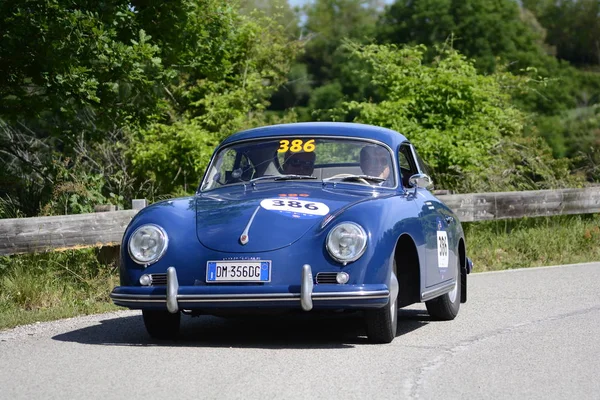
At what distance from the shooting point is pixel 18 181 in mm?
14484

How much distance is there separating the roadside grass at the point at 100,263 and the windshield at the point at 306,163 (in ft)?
6.25

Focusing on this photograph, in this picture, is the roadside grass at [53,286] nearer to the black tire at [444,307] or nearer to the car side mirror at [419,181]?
the black tire at [444,307]

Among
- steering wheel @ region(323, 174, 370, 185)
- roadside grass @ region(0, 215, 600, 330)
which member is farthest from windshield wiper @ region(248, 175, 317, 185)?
roadside grass @ region(0, 215, 600, 330)

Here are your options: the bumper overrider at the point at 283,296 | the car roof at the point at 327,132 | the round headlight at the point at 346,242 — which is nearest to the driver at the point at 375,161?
the car roof at the point at 327,132

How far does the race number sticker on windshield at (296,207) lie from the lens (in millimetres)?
7422

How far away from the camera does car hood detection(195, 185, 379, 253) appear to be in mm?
7258

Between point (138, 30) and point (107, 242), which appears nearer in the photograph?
point (107, 242)

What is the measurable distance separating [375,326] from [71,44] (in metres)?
6.74

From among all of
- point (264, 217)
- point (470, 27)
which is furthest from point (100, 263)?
point (470, 27)

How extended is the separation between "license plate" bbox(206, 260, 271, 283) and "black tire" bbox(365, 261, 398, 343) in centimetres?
78

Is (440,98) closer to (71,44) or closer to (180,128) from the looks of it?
(180,128)

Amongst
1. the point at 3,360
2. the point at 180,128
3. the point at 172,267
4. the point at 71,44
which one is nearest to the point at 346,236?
the point at 172,267

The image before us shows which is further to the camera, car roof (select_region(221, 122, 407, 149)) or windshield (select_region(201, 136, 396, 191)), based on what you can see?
car roof (select_region(221, 122, 407, 149))

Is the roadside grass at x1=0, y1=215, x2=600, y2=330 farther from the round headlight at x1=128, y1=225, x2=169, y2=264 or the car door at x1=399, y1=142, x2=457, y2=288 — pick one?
the car door at x1=399, y1=142, x2=457, y2=288
